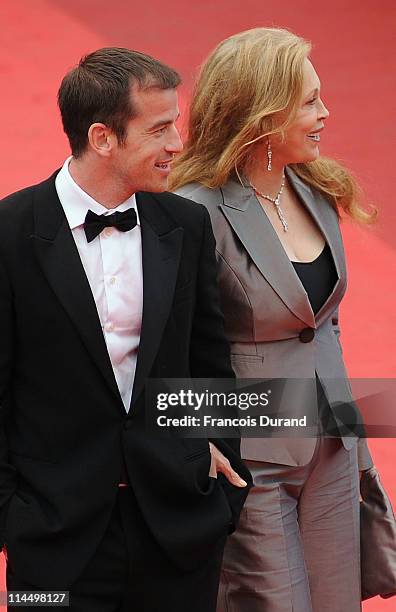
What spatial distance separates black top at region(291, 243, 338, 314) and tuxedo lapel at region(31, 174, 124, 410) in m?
0.79

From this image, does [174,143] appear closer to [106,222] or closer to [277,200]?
[106,222]

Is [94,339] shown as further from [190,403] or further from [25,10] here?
[25,10]

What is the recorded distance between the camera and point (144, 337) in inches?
114

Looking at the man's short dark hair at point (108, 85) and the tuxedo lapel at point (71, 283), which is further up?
the man's short dark hair at point (108, 85)

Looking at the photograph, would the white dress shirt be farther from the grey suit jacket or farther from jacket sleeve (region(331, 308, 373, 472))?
jacket sleeve (region(331, 308, 373, 472))

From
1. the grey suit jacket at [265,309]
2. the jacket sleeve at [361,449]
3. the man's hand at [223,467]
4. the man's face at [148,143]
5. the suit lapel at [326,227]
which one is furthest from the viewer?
the jacket sleeve at [361,449]

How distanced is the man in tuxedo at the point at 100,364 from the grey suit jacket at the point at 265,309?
1.25 feet

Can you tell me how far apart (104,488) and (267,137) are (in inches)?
44.6

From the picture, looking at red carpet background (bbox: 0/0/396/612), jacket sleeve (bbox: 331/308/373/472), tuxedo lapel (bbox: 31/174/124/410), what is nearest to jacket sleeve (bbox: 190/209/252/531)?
tuxedo lapel (bbox: 31/174/124/410)

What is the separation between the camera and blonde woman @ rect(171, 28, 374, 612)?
3.38 m

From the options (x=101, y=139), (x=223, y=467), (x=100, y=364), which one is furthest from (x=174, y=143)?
(x=223, y=467)

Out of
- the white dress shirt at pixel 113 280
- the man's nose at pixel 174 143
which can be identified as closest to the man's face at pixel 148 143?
the man's nose at pixel 174 143

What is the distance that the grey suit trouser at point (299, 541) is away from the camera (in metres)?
3.38

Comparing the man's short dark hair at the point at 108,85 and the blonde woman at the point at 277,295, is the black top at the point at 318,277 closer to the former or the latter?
the blonde woman at the point at 277,295
